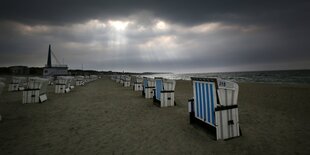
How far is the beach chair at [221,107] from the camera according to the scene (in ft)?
12.7

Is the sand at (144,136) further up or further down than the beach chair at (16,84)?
further down

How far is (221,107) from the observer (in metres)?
3.86

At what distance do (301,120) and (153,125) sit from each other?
5.45 meters

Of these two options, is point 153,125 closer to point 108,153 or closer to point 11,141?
point 108,153

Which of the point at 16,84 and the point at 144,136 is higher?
the point at 16,84

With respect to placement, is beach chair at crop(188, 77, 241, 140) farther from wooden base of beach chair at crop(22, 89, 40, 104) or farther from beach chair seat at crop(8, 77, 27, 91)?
beach chair seat at crop(8, 77, 27, 91)

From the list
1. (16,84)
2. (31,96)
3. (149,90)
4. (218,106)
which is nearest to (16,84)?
(16,84)

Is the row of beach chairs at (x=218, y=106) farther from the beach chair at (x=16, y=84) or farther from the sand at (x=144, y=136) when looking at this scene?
the beach chair at (x=16, y=84)

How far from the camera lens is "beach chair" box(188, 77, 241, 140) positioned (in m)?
3.87

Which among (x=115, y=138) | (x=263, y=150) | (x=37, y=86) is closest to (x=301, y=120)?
(x=263, y=150)

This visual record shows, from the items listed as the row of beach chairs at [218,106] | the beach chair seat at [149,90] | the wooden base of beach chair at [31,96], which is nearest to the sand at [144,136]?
the row of beach chairs at [218,106]

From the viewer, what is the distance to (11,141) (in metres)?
4.02

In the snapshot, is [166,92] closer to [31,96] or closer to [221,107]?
[221,107]

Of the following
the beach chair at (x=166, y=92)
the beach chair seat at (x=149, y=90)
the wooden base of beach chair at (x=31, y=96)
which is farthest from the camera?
the beach chair seat at (x=149, y=90)
